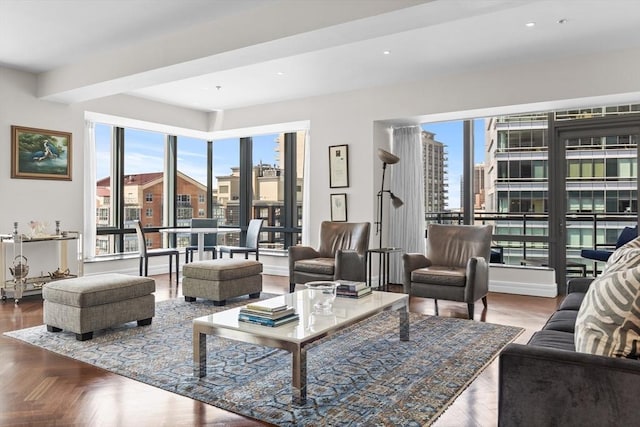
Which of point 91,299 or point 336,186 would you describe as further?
point 336,186

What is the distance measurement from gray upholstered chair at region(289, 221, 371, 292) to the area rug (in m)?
0.98

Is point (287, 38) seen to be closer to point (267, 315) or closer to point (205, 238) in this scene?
point (267, 315)

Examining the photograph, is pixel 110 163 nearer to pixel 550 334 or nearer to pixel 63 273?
pixel 63 273

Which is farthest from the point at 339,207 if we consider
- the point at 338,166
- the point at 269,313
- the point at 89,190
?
the point at 269,313

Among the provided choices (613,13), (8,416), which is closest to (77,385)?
(8,416)

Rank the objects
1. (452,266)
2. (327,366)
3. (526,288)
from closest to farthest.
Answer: (327,366), (452,266), (526,288)

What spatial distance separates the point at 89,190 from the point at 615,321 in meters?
6.38

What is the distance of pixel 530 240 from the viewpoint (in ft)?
19.9

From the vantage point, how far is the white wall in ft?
16.5

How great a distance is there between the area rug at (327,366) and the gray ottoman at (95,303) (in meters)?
0.10

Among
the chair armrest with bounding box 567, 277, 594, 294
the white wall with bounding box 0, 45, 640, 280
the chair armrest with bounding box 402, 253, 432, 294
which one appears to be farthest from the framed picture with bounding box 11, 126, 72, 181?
the chair armrest with bounding box 567, 277, 594, 294

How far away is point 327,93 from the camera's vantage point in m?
6.59

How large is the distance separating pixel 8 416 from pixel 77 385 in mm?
447

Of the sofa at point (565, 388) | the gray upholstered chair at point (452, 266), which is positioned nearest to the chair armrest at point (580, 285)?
the gray upholstered chair at point (452, 266)
